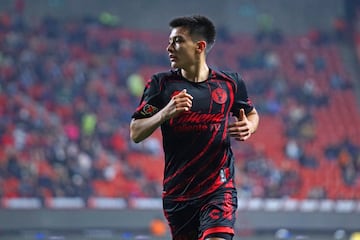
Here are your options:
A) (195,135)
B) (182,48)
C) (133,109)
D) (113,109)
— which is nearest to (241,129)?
(195,135)

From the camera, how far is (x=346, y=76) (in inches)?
975

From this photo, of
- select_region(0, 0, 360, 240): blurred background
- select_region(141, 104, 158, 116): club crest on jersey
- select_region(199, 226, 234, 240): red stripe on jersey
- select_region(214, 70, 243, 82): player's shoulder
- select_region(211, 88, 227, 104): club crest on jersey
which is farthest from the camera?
select_region(0, 0, 360, 240): blurred background

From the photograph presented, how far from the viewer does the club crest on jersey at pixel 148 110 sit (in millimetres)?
5355

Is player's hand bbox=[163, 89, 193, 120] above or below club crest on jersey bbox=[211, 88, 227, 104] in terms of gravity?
below

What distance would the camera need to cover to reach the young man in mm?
5336

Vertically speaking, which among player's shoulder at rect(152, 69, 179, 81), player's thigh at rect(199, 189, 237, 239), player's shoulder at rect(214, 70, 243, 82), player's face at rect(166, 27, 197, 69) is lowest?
player's thigh at rect(199, 189, 237, 239)

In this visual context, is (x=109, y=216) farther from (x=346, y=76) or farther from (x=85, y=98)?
(x=346, y=76)

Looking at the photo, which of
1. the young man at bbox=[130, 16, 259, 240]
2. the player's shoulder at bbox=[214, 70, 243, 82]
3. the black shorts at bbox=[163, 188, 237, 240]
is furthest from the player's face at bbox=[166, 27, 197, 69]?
the black shorts at bbox=[163, 188, 237, 240]

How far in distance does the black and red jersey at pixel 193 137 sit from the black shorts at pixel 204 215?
52 mm

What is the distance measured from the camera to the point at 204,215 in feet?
17.6

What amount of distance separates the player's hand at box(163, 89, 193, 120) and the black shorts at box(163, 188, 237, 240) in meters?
0.68

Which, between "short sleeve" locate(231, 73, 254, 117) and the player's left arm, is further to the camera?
"short sleeve" locate(231, 73, 254, 117)

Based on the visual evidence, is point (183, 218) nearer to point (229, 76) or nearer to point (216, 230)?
point (216, 230)

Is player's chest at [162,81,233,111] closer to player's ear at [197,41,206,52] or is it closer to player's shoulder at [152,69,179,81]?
player's shoulder at [152,69,179,81]
